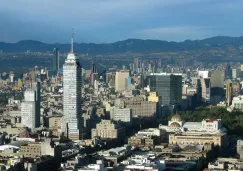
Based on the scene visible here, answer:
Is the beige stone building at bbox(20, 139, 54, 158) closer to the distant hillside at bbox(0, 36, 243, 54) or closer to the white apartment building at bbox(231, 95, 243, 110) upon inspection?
the white apartment building at bbox(231, 95, 243, 110)

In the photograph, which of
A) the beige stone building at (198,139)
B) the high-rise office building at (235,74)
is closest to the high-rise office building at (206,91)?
the high-rise office building at (235,74)

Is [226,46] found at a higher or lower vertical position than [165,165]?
higher

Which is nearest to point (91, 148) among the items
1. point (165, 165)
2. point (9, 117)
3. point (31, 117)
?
point (165, 165)

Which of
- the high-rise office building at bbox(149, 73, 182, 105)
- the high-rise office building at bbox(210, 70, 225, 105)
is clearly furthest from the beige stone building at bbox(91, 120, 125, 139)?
the high-rise office building at bbox(210, 70, 225, 105)

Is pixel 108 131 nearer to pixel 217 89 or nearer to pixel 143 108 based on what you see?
pixel 143 108

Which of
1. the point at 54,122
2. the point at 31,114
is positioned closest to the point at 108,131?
the point at 54,122

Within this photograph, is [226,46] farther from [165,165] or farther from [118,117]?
[165,165]
